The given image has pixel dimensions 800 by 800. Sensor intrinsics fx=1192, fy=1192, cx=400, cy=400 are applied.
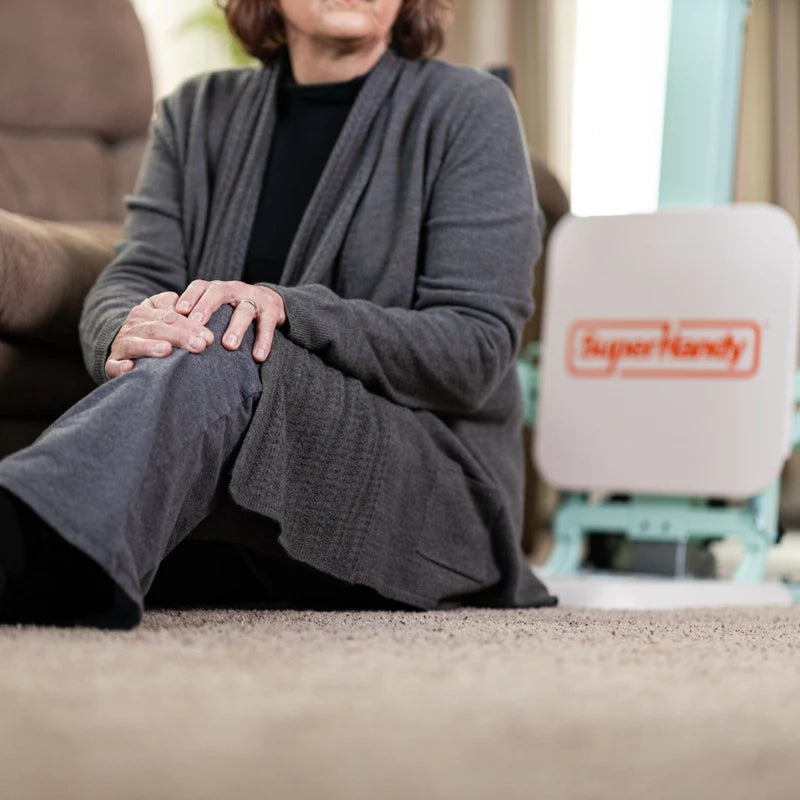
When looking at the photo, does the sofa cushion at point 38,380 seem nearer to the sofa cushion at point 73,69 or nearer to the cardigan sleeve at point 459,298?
the cardigan sleeve at point 459,298

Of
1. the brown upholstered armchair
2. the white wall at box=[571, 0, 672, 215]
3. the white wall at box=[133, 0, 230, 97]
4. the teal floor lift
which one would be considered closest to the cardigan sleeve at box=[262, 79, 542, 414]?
the teal floor lift

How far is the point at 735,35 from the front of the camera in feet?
7.11

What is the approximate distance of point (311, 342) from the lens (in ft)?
3.54

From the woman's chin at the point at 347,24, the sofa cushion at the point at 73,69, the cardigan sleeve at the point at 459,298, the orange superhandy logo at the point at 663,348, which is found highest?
the woman's chin at the point at 347,24

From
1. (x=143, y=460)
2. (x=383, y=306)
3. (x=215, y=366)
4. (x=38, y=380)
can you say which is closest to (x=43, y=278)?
(x=38, y=380)

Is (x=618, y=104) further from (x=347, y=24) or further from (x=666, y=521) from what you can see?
(x=347, y=24)

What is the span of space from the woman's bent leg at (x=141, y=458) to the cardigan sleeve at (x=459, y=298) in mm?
135

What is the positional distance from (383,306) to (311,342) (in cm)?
24

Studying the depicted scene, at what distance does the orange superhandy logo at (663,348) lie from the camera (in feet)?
5.76

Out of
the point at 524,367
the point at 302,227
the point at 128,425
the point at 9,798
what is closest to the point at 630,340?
the point at 524,367

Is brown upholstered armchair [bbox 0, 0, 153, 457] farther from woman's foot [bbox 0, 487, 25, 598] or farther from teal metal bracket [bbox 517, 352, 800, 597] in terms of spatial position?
woman's foot [bbox 0, 487, 25, 598]

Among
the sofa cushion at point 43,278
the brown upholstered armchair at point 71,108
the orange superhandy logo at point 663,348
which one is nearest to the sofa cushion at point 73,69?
the brown upholstered armchair at point 71,108

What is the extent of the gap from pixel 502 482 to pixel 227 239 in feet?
1.41

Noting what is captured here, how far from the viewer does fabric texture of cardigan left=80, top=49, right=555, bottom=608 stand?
1070 mm
